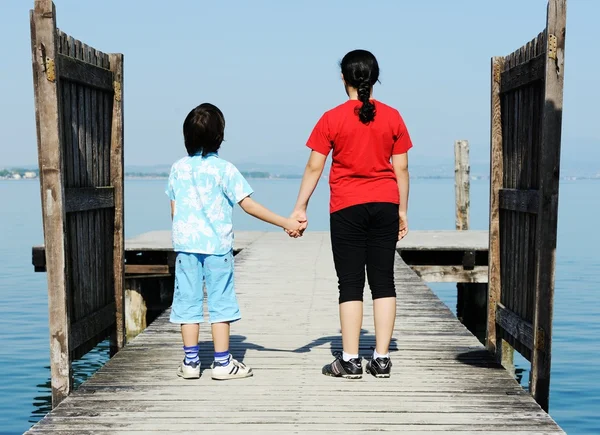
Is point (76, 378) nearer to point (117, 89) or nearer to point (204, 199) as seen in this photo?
point (117, 89)

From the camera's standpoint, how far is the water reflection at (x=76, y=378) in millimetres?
11852

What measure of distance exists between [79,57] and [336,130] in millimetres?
2619

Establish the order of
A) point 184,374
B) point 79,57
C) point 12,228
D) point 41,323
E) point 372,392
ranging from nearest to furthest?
1. point 372,392
2. point 184,374
3. point 79,57
4. point 41,323
5. point 12,228

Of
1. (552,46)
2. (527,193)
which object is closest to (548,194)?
(527,193)

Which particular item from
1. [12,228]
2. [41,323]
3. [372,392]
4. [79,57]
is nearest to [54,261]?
[79,57]

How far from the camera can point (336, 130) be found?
213 inches

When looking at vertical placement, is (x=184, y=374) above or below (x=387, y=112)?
below

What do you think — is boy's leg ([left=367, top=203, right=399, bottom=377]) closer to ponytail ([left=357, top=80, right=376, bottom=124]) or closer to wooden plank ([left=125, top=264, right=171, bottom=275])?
ponytail ([left=357, top=80, right=376, bottom=124])

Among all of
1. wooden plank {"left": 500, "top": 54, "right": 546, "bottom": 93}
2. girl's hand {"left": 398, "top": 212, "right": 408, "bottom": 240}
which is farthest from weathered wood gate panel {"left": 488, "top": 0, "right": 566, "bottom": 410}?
girl's hand {"left": 398, "top": 212, "right": 408, "bottom": 240}

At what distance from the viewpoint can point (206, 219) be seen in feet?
18.1

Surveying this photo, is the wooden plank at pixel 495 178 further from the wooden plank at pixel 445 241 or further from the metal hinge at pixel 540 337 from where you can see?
the wooden plank at pixel 445 241

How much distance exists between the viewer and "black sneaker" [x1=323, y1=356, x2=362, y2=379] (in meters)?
5.68

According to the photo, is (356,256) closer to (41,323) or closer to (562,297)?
(41,323)

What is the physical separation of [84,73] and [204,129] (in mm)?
1982
